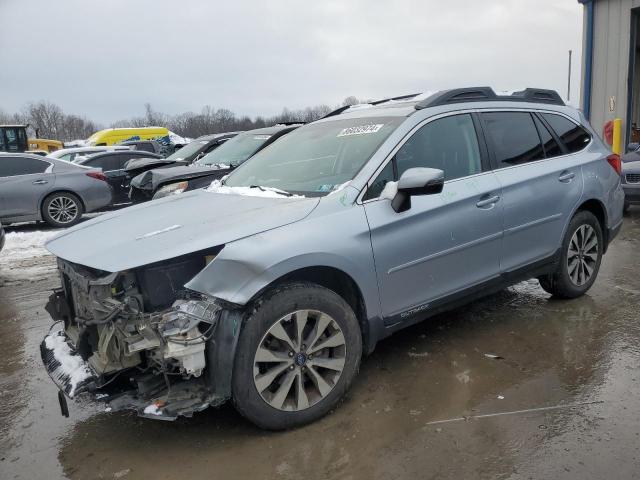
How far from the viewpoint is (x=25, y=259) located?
7.81m

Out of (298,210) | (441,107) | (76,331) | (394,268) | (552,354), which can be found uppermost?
(441,107)

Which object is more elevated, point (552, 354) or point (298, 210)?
point (298, 210)

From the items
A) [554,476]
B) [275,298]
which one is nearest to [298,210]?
[275,298]

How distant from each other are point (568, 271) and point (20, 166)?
9.89 m

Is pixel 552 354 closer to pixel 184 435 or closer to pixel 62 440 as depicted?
pixel 184 435

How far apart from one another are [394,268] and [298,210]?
2.25 ft

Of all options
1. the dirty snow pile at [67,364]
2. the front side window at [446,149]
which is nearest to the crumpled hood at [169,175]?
the dirty snow pile at [67,364]

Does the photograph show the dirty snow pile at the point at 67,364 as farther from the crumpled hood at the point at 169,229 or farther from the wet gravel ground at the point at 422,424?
the crumpled hood at the point at 169,229

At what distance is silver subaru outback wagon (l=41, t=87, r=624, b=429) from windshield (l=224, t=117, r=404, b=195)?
16 mm

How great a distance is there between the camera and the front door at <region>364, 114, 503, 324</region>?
10.4 ft

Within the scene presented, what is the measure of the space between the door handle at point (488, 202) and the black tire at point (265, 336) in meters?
1.28

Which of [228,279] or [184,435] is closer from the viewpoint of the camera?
[228,279]

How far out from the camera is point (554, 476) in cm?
243

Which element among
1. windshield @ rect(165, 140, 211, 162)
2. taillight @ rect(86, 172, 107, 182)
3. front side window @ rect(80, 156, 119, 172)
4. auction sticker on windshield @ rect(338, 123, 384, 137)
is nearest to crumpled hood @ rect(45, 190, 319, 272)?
auction sticker on windshield @ rect(338, 123, 384, 137)
